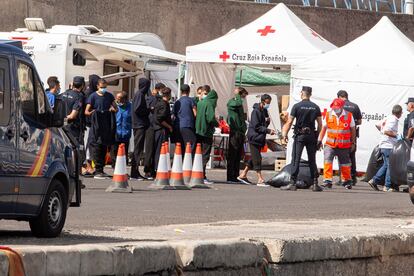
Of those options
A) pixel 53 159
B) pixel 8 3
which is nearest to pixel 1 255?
pixel 53 159

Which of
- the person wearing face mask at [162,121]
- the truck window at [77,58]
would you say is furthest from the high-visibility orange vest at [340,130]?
the truck window at [77,58]

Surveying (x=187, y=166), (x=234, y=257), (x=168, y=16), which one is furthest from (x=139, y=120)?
(x=168, y=16)

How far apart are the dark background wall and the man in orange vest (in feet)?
50.1

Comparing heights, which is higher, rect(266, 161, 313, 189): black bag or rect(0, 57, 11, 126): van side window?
rect(0, 57, 11, 126): van side window

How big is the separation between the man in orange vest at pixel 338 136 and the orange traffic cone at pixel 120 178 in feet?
16.6

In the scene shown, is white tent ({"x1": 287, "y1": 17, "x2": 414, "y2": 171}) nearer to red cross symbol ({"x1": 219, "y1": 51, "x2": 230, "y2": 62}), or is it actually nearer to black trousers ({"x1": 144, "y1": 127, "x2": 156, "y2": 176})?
red cross symbol ({"x1": 219, "y1": 51, "x2": 230, "y2": 62})

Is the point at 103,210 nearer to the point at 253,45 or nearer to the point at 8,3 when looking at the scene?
the point at 253,45

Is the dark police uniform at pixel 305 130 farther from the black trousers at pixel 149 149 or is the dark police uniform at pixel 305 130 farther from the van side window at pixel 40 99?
the van side window at pixel 40 99

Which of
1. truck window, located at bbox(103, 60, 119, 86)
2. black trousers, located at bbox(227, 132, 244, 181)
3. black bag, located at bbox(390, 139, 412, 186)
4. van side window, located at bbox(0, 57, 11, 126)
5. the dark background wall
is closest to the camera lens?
van side window, located at bbox(0, 57, 11, 126)

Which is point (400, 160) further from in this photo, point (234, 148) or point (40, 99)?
point (40, 99)

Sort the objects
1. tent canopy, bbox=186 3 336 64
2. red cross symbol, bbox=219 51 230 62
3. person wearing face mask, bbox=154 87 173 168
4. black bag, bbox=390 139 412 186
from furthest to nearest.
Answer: red cross symbol, bbox=219 51 230 62, tent canopy, bbox=186 3 336 64, person wearing face mask, bbox=154 87 173 168, black bag, bbox=390 139 412 186

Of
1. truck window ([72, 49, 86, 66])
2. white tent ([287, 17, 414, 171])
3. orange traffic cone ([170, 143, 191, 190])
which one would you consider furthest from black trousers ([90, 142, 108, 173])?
white tent ([287, 17, 414, 171])

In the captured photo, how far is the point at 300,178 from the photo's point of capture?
939 inches

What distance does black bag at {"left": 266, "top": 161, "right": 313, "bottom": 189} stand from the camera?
23828 millimetres
